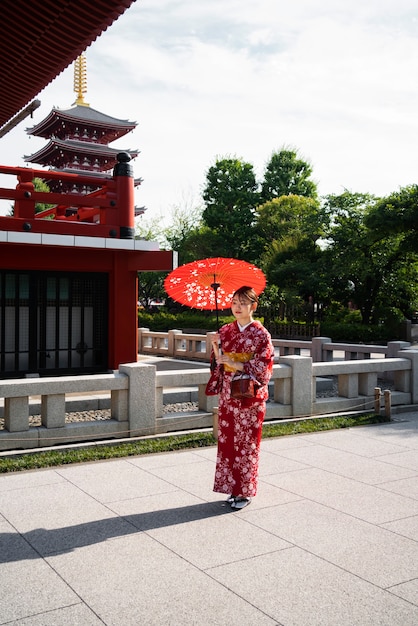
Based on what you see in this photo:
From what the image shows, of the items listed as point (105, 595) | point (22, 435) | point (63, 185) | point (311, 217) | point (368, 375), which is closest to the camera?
point (105, 595)

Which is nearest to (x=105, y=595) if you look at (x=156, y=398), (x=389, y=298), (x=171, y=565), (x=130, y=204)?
(x=171, y=565)

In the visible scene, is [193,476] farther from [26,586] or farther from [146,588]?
[26,586]

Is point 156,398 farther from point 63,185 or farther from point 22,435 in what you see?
point 63,185

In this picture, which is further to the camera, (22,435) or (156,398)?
(156,398)

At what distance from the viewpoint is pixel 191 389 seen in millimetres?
10578

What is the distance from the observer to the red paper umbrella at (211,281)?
21.2 ft

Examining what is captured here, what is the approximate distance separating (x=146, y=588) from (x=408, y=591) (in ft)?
5.13

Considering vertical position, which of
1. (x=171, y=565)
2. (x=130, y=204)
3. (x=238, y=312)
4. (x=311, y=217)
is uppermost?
(x=311, y=217)

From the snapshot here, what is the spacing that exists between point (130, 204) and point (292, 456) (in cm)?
778

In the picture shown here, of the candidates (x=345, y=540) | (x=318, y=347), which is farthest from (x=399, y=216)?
(x=345, y=540)

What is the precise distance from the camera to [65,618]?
3318 mm

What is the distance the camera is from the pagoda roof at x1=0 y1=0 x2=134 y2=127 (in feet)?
13.8

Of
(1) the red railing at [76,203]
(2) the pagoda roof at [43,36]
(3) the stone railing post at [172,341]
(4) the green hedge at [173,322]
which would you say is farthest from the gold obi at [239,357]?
(4) the green hedge at [173,322]

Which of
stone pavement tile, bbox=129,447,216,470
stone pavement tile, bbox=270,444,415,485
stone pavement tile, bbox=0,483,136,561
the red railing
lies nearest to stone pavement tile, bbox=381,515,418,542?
stone pavement tile, bbox=270,444,415,485
